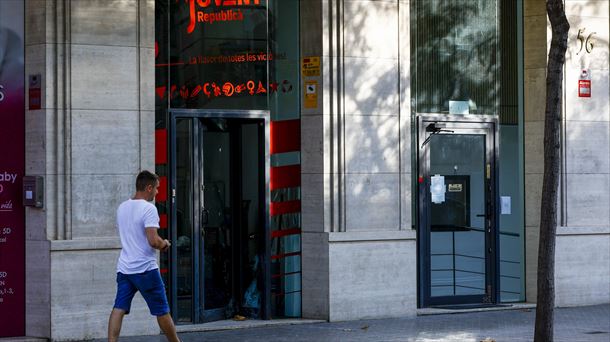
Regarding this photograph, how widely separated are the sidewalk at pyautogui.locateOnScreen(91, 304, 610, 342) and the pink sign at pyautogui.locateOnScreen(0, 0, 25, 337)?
128 cm

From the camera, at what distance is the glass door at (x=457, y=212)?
14.1 meters

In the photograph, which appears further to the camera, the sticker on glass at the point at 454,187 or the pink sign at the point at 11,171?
the sticker on glass at the point at 454,187

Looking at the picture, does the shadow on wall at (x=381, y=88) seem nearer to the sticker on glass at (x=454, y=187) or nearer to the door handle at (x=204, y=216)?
the sticker on glass at (x=454, y=187)

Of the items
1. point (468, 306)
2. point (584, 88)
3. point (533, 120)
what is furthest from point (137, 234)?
point (584, 88)

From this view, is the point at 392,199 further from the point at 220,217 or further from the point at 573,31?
the point at 573,31

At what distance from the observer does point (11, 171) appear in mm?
11578

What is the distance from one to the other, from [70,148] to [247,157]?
2362mm

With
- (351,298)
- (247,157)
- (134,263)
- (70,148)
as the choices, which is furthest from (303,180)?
(134,263)

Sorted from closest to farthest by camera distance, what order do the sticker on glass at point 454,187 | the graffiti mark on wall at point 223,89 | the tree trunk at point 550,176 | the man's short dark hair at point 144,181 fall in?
the man's short dark hair at point 144,181, the tree trunk at point 550,176, the graffiti mark on wall at point 223,89, the sticker on glass at point 454,187

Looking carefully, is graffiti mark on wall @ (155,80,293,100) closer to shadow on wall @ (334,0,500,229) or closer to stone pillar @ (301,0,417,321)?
stone pillar @ (301,0,417,321)

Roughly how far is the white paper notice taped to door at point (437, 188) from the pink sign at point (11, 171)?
17.7 feet

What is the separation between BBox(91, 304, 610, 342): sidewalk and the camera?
11734mm

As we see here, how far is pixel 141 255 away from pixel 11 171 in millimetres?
2736

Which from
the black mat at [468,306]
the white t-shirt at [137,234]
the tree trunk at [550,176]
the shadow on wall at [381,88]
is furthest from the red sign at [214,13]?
the black mat at [468,306]
